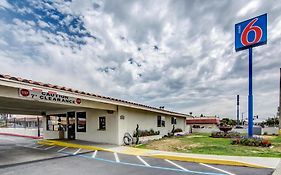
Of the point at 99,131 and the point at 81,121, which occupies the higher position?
the point at 81,121

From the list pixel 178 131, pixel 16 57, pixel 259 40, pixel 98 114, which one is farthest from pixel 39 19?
pixel 178 131

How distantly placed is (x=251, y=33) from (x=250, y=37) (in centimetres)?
31

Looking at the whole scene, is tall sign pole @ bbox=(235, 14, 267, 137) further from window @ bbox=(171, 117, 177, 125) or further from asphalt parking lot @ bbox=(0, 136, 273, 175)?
window @ bbox=(171, 117, 177, 125)

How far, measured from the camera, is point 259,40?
15.6 metres

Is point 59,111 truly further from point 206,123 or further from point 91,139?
point 206,123

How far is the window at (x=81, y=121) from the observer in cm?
1745

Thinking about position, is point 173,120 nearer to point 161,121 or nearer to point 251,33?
point 161,121

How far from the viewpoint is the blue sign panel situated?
15.5 meters

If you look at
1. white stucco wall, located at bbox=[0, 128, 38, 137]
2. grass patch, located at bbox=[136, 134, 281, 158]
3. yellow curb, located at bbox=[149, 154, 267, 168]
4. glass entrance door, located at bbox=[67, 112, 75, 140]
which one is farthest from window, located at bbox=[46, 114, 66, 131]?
yellow curb, located at bbox=[149, 154, 267, 168]

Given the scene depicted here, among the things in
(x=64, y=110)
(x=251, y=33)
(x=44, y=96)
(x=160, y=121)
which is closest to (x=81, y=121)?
(x=64, y=110)

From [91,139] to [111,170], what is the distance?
9.30 m

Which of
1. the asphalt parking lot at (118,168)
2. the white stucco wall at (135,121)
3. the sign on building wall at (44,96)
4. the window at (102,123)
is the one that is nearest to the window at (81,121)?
the window at (102,123)

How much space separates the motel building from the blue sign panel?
29.4ft

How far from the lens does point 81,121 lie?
696 inches
